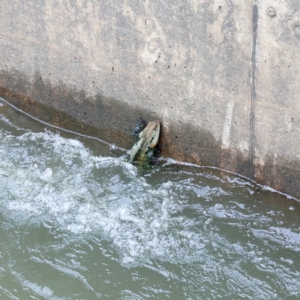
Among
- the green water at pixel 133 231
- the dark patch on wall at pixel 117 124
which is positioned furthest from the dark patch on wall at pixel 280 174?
the green water at pixel 133 231

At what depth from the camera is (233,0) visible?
4.21 meters

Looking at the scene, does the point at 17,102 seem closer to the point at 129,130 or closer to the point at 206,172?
the point at 129,130

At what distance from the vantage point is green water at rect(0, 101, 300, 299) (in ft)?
13.1

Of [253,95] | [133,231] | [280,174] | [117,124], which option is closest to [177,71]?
[253,95]

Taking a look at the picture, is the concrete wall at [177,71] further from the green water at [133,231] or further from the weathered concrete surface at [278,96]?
the green water at [133,231]

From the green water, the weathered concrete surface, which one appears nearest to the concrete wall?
the weathered concrete surface

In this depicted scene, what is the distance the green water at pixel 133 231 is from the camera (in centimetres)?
401

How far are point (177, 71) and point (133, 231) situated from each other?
5.24ft

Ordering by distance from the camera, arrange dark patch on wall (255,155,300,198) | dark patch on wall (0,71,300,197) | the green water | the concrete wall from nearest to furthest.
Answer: the green water, the concrete wall, dark patch on wall (255,155,300,198), dark patch on wall (0,71,300,197)

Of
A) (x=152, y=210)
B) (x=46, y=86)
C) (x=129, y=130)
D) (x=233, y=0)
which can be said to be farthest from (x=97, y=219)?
(x=233, y=0)

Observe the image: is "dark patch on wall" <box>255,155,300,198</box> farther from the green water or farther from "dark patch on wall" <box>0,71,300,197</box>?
the green water

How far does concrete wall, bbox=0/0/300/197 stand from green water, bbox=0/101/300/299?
0.35 metres

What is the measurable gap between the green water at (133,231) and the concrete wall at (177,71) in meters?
0.35

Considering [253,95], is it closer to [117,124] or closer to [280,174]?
[280,174]
